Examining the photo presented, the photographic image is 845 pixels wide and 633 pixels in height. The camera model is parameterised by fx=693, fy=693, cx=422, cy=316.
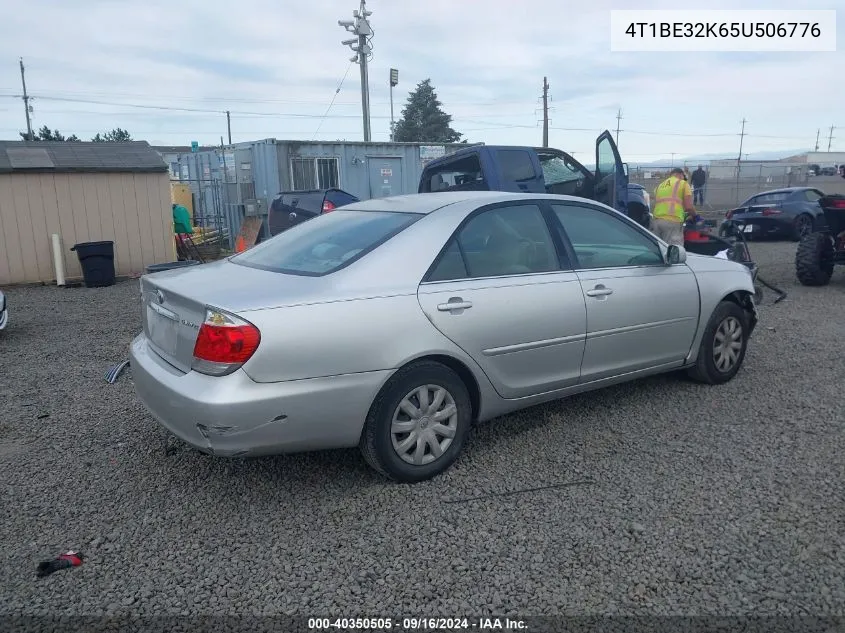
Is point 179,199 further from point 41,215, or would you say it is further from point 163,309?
point 163,309

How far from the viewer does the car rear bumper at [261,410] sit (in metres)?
3.03

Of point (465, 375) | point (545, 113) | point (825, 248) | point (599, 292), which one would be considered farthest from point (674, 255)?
point (545, 113)

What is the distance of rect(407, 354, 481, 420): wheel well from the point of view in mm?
3556

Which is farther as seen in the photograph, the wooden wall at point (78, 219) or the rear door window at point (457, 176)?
the wooden wall at point (78, 219)

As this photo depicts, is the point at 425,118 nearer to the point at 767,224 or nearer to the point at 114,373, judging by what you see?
the point at 767,224

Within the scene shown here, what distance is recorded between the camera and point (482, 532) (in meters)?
3.14

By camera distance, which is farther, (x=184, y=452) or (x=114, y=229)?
(x=114, y=229)

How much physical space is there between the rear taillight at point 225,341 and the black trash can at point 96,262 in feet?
31.2

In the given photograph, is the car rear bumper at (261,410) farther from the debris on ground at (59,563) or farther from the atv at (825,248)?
the atv at (825,248)

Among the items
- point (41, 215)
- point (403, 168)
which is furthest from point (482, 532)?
point (403, 168)

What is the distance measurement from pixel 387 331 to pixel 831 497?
232 centimetres

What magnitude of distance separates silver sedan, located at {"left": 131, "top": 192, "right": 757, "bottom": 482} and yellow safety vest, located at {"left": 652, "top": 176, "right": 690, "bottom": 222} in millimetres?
4967

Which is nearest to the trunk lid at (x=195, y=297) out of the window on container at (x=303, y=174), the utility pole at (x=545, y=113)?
the window on container at (x=303, y=174)

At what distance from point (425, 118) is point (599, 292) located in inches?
1934
